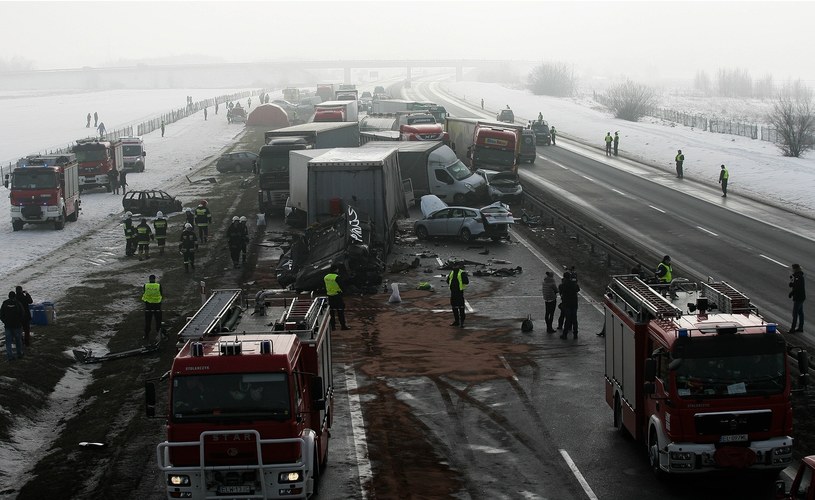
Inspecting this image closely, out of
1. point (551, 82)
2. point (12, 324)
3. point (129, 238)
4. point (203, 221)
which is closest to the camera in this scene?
point (12, 324)

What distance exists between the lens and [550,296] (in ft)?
82.3

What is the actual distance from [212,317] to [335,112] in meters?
62.9

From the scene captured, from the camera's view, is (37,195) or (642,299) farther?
(37,195)

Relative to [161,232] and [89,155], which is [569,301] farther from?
[89,155]

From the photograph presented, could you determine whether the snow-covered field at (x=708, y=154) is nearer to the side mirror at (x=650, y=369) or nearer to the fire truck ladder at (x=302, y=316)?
the side mirror at (x=650, y=369)

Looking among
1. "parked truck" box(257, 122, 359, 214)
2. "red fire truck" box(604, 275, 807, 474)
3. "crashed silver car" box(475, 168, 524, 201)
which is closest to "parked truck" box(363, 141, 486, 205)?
"crashed silver car" box(475, 168, 524, 201)

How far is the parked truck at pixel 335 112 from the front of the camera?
76.0 m

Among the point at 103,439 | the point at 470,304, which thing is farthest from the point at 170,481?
the point at 470,304

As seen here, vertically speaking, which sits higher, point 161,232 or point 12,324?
point 161,232

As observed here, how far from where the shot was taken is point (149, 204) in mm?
46531

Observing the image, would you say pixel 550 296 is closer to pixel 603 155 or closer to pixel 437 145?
pixel 437 145

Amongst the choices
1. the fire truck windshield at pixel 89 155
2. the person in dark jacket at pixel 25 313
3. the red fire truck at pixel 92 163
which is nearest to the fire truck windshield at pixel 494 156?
the red fire truck at pixel 92 163

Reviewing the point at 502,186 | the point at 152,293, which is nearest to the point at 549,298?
the point at 152,293

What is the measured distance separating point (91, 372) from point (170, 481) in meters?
10.9
